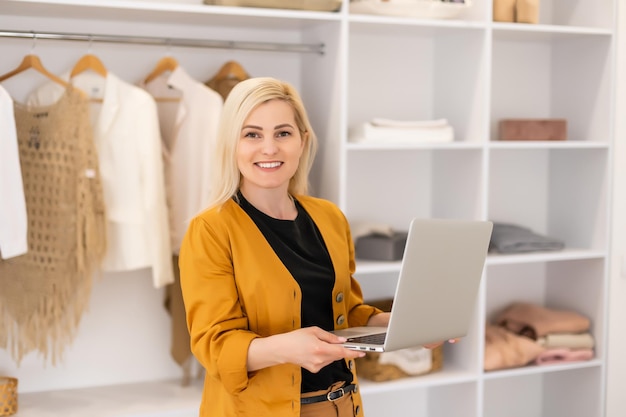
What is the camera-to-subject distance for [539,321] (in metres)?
3.27

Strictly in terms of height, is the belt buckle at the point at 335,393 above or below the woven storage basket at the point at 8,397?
above

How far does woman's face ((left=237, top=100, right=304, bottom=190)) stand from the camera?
1.74 metres

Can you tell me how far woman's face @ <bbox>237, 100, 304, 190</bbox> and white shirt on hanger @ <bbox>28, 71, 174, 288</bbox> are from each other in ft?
3.10

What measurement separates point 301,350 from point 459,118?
1756mm

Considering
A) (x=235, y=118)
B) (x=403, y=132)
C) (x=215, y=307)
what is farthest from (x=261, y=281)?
(x=403, y=132)

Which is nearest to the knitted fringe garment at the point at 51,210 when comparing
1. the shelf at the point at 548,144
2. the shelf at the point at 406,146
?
the shelf at the point at 406,146

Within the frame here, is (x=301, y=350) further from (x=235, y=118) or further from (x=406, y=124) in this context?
(x=406, y=124)

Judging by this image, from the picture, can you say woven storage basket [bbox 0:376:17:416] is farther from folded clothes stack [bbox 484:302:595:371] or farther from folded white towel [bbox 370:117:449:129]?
folded clothes stack [bbox 484:302:595:371]

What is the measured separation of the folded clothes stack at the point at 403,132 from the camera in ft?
9.53

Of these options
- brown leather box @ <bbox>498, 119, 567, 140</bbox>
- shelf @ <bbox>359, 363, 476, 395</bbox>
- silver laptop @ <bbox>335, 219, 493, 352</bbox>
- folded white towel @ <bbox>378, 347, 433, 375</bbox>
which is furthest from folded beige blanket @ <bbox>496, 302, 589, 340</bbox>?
silver laptop @ <bbox>335, 219, 493, 352</bbox>

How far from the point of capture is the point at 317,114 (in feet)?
9.75

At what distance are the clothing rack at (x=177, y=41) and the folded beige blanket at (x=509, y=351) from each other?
4.23ft

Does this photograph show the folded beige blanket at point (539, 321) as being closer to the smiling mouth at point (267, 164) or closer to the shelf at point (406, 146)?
the shelf at point (406, 146)

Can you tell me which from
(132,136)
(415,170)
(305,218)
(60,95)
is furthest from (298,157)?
(415,170)
